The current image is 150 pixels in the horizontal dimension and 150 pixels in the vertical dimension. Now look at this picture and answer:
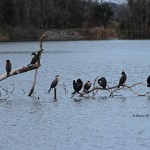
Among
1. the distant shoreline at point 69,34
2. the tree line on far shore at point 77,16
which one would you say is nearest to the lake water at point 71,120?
the distant shoreline at point 69,34

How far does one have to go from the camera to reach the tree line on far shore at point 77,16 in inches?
3378

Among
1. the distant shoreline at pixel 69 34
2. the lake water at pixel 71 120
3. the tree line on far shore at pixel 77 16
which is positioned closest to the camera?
the lake water at pixel 71 120

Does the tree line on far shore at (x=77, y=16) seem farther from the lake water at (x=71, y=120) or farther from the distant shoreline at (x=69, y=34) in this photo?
the lake water at (x=71, y=120)

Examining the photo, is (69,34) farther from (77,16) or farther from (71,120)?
(71,120)

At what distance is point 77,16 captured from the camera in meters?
89.4

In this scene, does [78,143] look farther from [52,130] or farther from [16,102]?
[16,102]

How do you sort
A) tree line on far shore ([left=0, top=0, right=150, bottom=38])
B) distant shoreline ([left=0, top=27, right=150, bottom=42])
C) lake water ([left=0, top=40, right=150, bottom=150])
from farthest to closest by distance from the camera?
tree line on far shore ([left=0, top=0, right=150, bottom=38]), distant shoreline ([left=0, top=27, right=150, bottom=42]), lake water ([left=0, top=40, right=150, bottom=150])

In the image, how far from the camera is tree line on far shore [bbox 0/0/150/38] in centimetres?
8581

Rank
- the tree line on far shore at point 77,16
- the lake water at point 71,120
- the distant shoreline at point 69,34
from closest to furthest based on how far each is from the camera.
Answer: the lake water at point 71,120 → the distant shoreline at point 69,34 → the tree line on far shore at point 77,16

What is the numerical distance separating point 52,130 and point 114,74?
1774cm

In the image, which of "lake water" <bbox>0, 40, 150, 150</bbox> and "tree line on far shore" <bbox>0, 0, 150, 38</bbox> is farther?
"tree line on far shore" <bbox>0, 0, 150, 38</bbox>

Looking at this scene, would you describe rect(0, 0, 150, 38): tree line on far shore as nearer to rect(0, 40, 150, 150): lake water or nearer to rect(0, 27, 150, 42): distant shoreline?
rect(0, 27, 150, 42): distant shoreline

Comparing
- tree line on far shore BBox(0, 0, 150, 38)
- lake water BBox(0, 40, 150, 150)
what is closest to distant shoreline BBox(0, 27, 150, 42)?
tree line on far shore BBox(0, 0, 150, 38)

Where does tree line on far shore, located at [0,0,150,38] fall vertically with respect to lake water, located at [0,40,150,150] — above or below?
above
